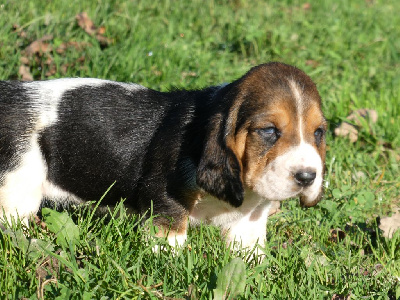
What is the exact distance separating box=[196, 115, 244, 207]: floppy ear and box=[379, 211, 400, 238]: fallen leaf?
1.39 m

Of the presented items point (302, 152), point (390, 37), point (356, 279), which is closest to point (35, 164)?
point (302, 152)

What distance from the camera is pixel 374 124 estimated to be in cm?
638

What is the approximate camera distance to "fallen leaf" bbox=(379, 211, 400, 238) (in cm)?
481

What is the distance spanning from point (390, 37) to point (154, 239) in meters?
5.79

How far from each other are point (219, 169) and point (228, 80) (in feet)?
9.73

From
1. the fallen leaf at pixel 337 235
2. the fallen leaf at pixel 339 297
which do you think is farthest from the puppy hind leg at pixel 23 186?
the fallen leaf at pixel 337 235

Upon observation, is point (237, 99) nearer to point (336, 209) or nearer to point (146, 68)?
point (336, 209)

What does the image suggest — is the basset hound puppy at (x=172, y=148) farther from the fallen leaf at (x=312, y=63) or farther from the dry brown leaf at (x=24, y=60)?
the fallen leaf at (x=312, y=63)

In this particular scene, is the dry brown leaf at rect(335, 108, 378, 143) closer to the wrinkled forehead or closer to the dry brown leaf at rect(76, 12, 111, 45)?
the wrinkled forehead

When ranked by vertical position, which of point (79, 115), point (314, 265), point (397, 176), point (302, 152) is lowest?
point (397, 176)

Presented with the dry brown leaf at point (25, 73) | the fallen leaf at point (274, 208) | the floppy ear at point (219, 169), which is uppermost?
the floppy ear at point (219, 169)

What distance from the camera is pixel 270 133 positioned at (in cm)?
394

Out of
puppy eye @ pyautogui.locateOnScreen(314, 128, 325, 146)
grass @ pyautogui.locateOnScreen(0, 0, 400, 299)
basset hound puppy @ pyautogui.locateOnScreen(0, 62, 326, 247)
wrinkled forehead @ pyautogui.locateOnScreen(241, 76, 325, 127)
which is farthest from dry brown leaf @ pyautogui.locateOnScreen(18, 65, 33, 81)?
puppy eye @ pyautogui.locateOnScreen(314, 128, 325, 146)

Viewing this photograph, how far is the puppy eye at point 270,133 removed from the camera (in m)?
3.93
